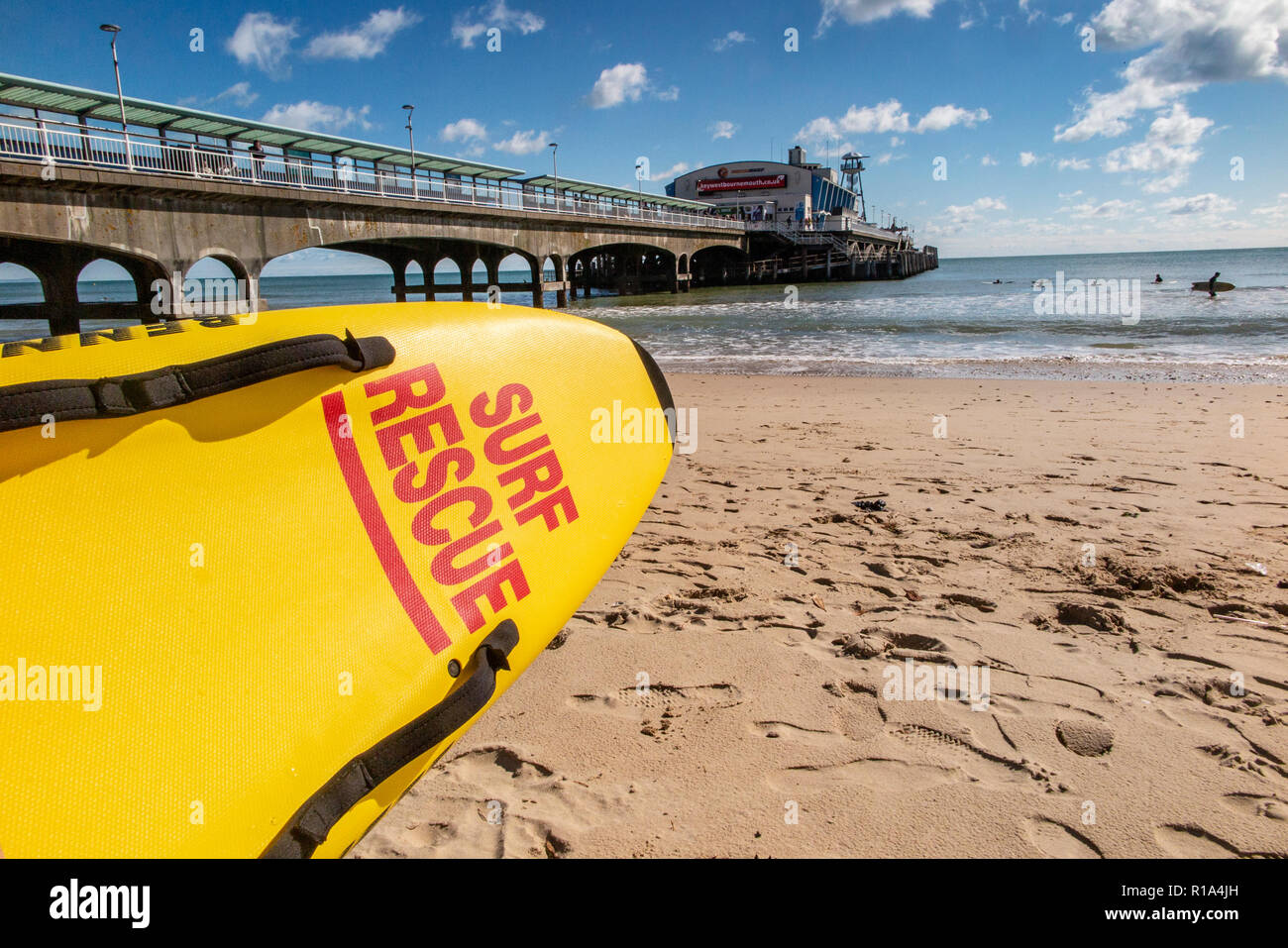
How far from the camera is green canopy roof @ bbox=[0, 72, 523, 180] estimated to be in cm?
1669

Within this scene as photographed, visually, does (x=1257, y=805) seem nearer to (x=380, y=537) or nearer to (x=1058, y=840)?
(x=1058, y=840)

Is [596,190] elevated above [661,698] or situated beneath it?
elevated above

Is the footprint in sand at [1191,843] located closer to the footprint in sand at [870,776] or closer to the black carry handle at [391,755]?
the footprint in sand at [870,776]

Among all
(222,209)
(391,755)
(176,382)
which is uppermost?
(222,209)

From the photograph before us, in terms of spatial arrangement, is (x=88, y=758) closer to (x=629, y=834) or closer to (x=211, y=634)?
(x=211, y=634)

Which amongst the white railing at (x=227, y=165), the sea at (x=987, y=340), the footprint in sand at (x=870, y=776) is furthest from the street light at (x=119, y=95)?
A: the footprint in sand at (x=870, y=776)

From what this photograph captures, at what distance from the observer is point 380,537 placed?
2010mm

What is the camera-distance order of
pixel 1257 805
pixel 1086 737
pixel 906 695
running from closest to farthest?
pixel 1257 805 < pixel 1086 737 < pixel 906 695

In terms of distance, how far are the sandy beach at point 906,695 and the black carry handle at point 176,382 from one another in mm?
1284

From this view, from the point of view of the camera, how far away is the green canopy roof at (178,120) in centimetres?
1669

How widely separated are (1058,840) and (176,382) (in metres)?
2.59

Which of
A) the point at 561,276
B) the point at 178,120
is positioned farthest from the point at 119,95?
the point at 561,276
